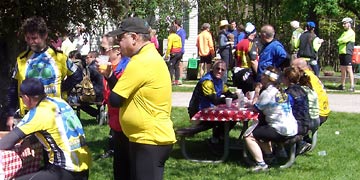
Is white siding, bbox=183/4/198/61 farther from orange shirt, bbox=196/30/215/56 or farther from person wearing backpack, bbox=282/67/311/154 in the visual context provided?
person wearing backpack, bbox=282/67/311/154

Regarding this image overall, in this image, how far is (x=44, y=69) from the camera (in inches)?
226

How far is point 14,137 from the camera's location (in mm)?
4672

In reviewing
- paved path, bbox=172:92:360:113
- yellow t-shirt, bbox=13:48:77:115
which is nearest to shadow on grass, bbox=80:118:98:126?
paved path, bbox=172:92:360:113

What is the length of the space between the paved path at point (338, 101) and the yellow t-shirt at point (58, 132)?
8.03 meters

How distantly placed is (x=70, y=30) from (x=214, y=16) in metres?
24.0

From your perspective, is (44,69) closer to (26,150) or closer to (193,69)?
(26,150)

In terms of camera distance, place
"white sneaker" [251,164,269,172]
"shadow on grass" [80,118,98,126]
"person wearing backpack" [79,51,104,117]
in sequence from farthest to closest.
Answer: "shadow on grass" [80,118,98,126]
"person wearing backpack" [79,51,104,117]
"white sneaker" [251,164,269,172]

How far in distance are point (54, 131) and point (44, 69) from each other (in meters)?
1.10

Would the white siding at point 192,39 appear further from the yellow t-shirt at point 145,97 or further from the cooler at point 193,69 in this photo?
the yellow t-shirt at point 145,97

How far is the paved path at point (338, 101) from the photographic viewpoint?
42.0ft

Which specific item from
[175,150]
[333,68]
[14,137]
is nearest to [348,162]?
[175,150]

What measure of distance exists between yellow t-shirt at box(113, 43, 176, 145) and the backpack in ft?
20.6

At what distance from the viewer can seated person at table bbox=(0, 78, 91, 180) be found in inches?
187

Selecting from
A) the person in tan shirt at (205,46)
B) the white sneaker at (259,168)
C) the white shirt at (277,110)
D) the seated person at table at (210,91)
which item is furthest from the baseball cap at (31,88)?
the person in tan shirt at (205,46)
